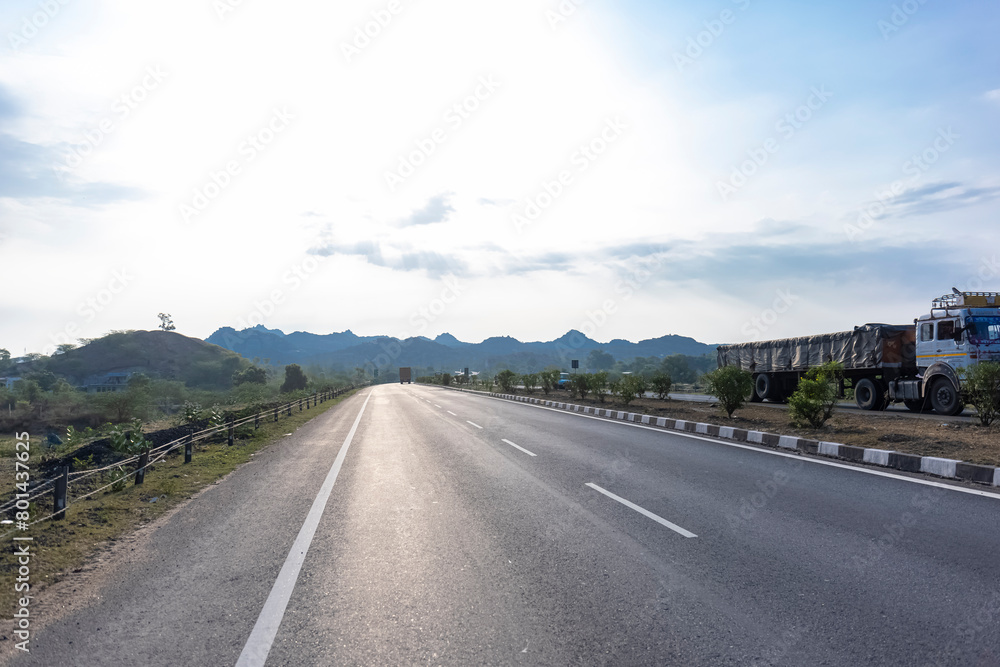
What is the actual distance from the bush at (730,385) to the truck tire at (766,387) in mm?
8996

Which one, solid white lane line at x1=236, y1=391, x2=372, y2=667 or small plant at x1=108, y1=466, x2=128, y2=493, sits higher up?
solid white lane line at x1=236, y1=391, x2=372, y2=667

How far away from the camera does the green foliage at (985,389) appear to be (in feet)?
42.0

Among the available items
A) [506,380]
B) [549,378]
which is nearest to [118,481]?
[549,378]

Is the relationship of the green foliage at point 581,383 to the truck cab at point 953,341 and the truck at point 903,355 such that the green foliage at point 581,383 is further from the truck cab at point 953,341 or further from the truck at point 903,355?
the truck cab at point 953,341

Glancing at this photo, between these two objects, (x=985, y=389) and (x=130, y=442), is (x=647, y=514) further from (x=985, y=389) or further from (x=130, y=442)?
(x=130, y=442)

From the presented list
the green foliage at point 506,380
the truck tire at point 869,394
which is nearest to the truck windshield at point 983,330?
the truck tire at point 869,394

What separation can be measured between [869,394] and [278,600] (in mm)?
22331

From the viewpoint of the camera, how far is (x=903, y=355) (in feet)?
67.2

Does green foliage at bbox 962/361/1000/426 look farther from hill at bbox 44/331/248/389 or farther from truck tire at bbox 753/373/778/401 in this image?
hill at bbox 44/331/248/389

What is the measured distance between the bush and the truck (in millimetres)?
2798

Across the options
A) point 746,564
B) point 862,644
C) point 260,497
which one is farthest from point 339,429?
point 862,644

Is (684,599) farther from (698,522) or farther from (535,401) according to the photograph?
(535,401)

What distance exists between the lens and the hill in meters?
120

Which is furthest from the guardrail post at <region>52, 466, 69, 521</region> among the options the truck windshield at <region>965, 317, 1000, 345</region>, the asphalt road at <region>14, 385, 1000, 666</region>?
the truck windshield at <region>965, 317, 1000, 345</region>
